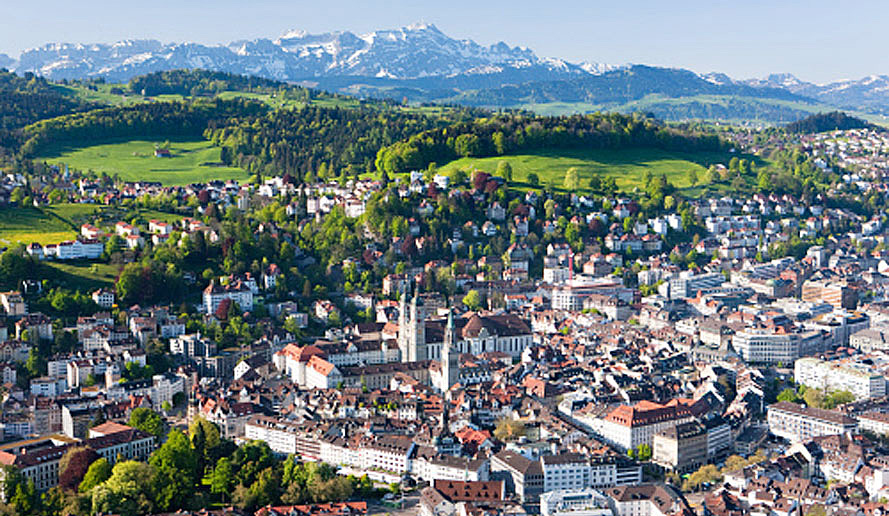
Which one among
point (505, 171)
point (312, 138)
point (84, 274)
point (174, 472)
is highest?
point (312, 138)

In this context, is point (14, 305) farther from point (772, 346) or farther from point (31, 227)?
point (772, 346)

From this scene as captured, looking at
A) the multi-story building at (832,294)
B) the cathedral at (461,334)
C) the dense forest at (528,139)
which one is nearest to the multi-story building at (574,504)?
the cathedral at (461,334)

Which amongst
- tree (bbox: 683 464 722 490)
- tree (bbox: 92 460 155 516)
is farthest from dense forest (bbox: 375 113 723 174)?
tree (bbox: 92 460 155 516)

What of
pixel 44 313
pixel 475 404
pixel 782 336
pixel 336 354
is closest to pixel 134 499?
pixel 475 404

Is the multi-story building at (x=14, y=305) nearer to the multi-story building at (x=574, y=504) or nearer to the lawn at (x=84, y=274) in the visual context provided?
the lawn at (x=84, y=274)

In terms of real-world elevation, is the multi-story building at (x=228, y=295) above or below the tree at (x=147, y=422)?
above

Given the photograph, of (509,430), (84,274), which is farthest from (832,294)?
(84,274)

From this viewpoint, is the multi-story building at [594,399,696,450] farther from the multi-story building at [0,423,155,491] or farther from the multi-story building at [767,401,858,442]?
the multi-story building at [0,423,155,491]
